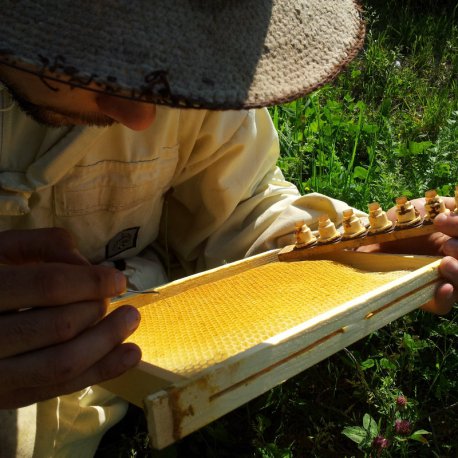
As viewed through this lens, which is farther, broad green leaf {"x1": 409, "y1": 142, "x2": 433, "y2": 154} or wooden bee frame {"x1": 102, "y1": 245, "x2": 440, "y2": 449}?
broad green leaf {"x1": 409, "y1": 142, "x2": 433, "y2": 154}

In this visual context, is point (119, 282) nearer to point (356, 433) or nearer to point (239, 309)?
point (239, 309)

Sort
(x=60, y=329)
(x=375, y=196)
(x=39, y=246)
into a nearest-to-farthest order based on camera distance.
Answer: (x=60, y=329), (x=39, y=246), (x=375, y=196)

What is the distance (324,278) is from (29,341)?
2.70 ft

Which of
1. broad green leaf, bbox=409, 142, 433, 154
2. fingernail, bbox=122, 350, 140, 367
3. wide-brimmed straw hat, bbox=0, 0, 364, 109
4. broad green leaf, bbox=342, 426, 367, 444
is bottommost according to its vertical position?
broad green leaf, bbox=342, 426, 367, 444

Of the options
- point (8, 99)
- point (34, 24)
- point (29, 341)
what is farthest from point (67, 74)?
point (8, 99)

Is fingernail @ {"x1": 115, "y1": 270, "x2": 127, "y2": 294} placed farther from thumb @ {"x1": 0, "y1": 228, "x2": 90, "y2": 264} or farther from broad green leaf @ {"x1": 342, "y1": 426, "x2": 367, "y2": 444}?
broad green leaf @ {"x1": 342, "y1": 426, "x2": 367, "y2": 444}

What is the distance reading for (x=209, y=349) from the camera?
1.30 m

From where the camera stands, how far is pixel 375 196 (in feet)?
9.93

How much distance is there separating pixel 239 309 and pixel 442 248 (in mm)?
672

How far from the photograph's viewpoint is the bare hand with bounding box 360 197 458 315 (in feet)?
5.35

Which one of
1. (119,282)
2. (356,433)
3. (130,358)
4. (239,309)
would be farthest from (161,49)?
(356,433)

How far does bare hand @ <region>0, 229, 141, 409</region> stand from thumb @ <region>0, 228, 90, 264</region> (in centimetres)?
20

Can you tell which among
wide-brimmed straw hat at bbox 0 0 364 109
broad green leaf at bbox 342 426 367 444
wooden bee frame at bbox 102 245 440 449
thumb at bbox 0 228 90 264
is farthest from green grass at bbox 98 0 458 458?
wide-brimmed straw hat at bbox 0 0 364 109

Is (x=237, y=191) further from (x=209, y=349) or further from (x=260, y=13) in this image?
(x=260, y=13)
